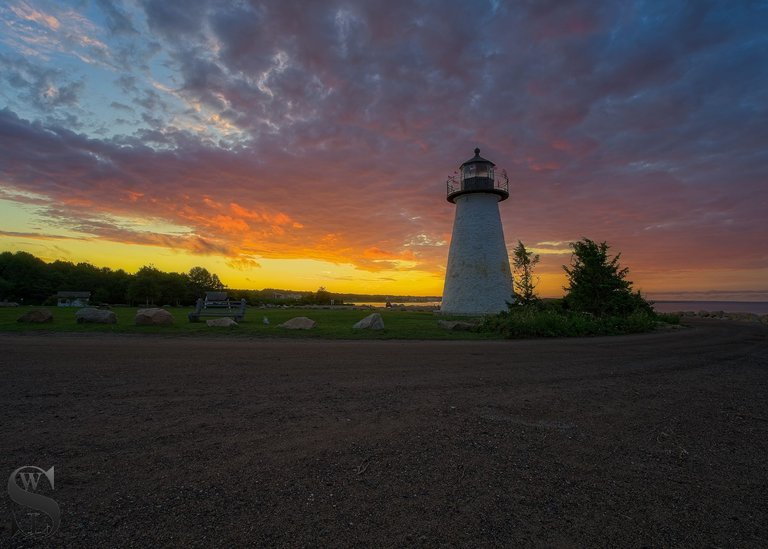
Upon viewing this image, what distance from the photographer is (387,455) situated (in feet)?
13.1

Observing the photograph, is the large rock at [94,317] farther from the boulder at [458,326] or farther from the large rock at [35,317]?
the boulder at [458,326]

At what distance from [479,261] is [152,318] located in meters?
21.0

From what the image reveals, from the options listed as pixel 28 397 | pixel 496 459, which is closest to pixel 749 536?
pixel 496 459

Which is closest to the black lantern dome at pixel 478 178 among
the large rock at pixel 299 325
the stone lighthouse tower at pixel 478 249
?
the stone lighthouse tower at pixel 478 249

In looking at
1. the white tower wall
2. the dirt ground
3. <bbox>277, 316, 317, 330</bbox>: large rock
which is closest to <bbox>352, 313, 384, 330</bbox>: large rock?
<bbox>277, 316, 317, 330</bbox>: large rock

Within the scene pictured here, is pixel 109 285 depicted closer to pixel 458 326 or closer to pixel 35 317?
pixel 35 317

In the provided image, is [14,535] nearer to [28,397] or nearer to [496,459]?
[496,459]

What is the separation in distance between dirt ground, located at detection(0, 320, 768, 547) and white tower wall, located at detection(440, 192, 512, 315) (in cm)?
1886

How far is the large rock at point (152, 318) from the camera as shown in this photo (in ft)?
55.5

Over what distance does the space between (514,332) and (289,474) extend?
14077 millimetres

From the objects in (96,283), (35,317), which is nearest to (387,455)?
(35,317)

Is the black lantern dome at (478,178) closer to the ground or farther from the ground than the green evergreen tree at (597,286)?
farther from the ground

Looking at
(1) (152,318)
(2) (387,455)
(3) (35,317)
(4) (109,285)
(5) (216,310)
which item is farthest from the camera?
(4) (109,285)

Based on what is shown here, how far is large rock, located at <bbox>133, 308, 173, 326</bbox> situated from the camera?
16.9m
